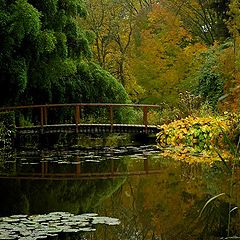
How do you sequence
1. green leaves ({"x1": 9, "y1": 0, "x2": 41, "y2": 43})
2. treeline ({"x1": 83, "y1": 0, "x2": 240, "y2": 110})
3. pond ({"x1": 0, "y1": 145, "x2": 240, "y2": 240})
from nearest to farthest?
1. pond ({"x1": 0, "y1": 145, "x2": 240, "y2": 240})
2. green leaves ({"x1": 9, "y1": 0, "x2": 41, "y2": 43})
3. treeline ({"x1": 83, "y1": 0, "x2": 240, "y2": 110})

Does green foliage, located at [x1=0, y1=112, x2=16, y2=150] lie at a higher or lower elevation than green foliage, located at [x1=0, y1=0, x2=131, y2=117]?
lower

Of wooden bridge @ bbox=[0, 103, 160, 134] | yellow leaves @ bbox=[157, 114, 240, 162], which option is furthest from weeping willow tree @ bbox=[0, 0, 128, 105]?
yellow leaves @ bbox=[157, 114, 240, 162]

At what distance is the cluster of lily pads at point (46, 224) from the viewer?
6368 mm

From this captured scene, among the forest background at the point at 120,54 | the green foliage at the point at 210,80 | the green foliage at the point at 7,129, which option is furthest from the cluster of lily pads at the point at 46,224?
the green foliage at the point at 210,80

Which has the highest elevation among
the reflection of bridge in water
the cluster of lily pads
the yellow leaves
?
the yellow leaves

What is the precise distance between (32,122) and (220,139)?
8160mm

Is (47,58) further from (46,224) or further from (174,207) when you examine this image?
(46,224)

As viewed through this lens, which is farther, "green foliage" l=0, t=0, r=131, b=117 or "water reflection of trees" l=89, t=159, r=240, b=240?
"green foliage" l=0, t=0, r=131, b=117

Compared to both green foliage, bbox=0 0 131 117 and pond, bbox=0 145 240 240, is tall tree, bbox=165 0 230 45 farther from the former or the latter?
pond, bbox=0 145 240 240

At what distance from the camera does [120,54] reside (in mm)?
28141

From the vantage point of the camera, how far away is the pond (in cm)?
648

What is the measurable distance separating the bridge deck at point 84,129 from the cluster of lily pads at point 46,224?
11.3 m

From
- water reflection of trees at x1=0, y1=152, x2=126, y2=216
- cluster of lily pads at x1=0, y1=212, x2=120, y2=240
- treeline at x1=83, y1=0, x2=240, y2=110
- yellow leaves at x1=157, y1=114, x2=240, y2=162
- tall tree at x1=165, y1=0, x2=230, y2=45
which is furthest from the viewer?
tall tree at x1=165, y1=0, x2=230, y2=45

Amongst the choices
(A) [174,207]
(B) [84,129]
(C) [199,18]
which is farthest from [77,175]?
(C) [199,18]
